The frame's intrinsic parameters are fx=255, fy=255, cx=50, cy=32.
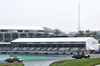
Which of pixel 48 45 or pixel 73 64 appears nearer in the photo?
pixel 73 64

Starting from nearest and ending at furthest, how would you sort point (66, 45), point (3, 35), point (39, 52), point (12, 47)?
1. point (39, 52)
2. point (66, 45)
3. point (12, 47)
4. point (3, 35)

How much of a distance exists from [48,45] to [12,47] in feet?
58.5

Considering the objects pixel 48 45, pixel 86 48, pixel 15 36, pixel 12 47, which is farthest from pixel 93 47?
pixel 15 36

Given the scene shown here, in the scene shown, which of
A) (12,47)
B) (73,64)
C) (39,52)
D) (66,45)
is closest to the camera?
(73,64)

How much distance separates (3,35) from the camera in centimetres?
13638

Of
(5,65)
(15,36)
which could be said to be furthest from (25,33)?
(5,65)

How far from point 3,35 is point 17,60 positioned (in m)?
65.0

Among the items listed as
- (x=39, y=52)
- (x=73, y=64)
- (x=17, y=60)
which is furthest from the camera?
(x=39, y=52)

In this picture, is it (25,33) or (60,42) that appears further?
(25,33)

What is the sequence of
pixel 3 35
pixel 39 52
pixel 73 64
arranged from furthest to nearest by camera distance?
1. pixel 3 35
2. pixel 39 52
3. pixel 73 64

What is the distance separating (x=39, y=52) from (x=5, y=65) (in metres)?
43.9

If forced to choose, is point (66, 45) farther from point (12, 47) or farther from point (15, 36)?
point (15, 36)

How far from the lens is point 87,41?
10806 centimetres

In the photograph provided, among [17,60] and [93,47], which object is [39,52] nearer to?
[93,47]
